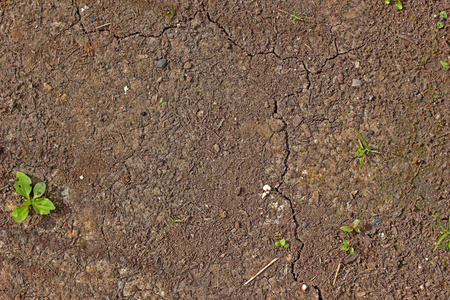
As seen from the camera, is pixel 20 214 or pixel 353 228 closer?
pixel 353 228

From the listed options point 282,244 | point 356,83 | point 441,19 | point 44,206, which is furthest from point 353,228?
point 44,206

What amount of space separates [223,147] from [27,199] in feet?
5.35

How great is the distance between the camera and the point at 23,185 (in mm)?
2713

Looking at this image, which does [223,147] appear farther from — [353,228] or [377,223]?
[377,223]

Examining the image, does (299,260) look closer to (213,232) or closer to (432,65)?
(213,232)

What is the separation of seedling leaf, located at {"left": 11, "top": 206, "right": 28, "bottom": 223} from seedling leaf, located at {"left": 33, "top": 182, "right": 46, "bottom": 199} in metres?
0.13

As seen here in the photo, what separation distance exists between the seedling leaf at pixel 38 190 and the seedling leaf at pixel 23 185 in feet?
0.16

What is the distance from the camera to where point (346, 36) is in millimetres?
2703

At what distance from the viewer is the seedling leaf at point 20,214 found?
8.84 ft

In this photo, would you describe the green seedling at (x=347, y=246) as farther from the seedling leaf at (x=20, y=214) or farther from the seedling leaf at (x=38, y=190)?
the seedling leaf at (x=20, y=214)

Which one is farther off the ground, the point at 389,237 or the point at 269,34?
the point at 269,34

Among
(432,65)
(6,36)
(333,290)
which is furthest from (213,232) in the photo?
(6,36)

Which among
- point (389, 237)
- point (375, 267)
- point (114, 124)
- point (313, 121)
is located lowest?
point (375, 267)

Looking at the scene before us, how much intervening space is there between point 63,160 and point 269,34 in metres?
1.97
